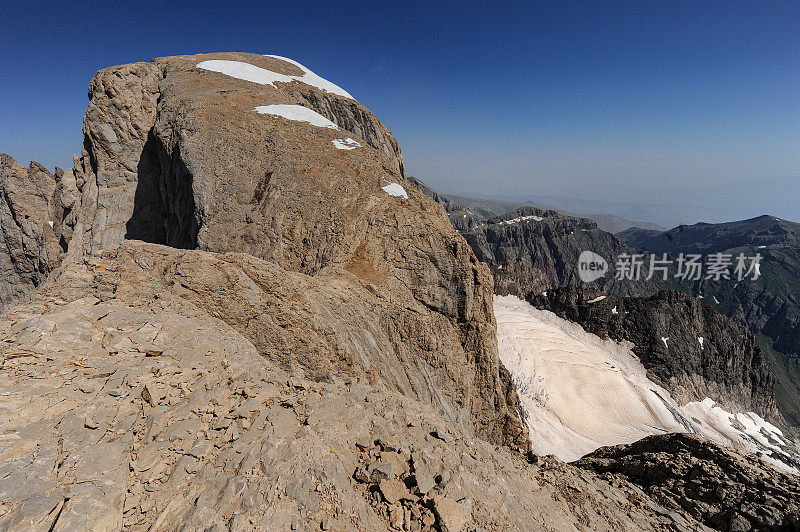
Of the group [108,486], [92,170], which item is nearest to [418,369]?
[108,486]

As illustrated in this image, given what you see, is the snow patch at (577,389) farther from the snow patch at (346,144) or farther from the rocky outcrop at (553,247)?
the rocky outcrop at (553,247)

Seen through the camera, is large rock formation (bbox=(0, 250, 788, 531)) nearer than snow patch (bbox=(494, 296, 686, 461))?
Yes

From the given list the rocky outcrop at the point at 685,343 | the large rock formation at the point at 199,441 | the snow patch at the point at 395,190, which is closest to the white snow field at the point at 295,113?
the snow patch at the point at 395,190

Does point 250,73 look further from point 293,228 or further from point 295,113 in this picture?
point 293,228

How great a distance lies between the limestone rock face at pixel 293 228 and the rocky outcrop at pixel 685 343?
40.0 m

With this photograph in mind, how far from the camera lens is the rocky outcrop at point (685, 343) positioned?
48.4m

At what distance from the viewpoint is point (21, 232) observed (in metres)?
46.4

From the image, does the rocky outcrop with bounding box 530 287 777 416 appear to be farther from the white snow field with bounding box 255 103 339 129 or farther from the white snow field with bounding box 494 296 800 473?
the white snow field with bounding box 255 103 339 129

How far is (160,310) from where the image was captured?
8.88 m

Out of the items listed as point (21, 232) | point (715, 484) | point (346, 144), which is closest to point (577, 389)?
point (715, 484)

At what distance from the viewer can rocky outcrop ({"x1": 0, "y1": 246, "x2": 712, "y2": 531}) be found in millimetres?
5082

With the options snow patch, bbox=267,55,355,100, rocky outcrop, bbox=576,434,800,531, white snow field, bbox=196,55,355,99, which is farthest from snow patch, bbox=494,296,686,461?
white snow field, bbox=196,55,355,99

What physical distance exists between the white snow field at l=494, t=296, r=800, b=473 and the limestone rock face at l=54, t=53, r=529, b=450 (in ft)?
63.5

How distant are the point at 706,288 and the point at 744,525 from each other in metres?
239
